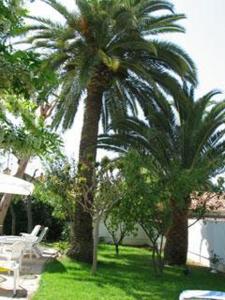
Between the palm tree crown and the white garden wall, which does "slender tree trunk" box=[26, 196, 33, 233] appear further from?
the palm tree crown

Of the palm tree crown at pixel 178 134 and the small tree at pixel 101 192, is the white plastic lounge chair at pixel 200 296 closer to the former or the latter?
the small tree at pixel 101 192

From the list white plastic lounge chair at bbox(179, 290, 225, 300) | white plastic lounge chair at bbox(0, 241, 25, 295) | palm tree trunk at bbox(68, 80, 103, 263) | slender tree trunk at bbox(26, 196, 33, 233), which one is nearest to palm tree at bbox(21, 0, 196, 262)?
palm tree trunk at bbox(68, 80, 103, 263)

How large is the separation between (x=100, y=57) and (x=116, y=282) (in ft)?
23.8

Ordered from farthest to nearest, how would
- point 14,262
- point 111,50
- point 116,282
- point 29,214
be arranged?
point 29,214, point 111,50, point 116,282, point 14,262

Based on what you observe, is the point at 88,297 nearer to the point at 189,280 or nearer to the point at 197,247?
the point at 189,280

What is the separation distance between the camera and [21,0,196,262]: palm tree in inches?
691

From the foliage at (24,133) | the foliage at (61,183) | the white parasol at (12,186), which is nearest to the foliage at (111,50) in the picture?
the foliage at (61,183)

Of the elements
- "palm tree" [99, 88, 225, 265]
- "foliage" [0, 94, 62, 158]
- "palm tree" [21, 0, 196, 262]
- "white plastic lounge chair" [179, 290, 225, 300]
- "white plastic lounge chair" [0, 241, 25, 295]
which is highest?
"palm tree" [21, 0, 196, 262]

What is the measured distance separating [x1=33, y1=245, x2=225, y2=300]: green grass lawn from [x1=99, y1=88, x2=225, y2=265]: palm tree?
218 centimetres

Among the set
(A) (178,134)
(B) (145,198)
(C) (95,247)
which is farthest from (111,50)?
(C) (95,247)

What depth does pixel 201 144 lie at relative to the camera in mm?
18875

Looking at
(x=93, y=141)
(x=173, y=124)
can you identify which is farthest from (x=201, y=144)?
(x=93, y=141)

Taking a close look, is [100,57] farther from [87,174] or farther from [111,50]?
[87,174]

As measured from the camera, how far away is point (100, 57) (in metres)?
17.1
